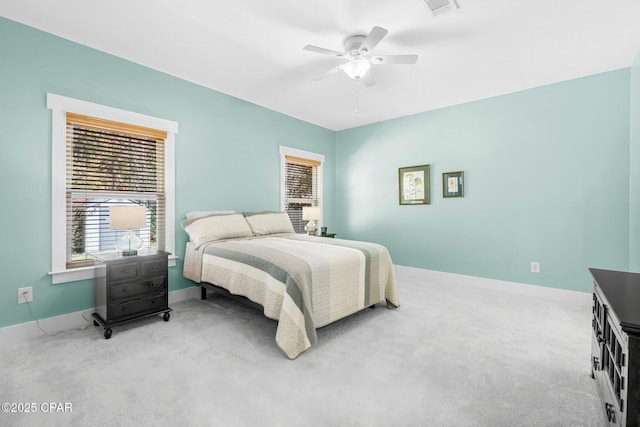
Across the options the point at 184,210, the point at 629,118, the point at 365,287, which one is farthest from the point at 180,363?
the point at 629,118

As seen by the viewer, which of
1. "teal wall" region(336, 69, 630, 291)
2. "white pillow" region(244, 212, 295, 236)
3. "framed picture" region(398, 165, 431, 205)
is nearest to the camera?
"teal wall" region(336, 69, 630, 291)

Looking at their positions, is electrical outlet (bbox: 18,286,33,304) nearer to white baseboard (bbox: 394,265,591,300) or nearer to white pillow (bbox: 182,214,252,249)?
white pillow (bbox: 182,214,252,249)

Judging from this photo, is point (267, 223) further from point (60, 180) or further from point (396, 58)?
point (396, 58)

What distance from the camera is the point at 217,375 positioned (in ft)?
6.31

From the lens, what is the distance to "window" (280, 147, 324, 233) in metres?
4.83

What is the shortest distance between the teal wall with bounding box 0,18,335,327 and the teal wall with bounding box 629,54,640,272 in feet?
14.6

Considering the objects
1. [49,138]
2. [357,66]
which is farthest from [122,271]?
[357,66]

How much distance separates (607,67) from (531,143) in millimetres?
972

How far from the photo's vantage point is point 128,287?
2.62 m

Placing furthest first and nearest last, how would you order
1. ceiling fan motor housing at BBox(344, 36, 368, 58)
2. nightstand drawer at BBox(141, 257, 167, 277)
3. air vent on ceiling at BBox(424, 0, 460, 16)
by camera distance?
nightstand drawer at BBox(141, 257, 167, 277) → ceiling fan motor housing at BBox(344, 36, 368, 58) → air vent on ceiling at BBox(424, 0, 460, 16)

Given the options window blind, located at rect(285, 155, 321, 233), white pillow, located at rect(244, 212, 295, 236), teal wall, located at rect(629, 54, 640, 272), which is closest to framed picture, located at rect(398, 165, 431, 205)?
window blind, located at rect(285, 155, 321, 233)

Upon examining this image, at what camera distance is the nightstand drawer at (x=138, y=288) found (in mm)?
2549

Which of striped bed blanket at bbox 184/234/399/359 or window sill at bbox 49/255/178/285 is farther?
window sill at bbox 49/255/178/285

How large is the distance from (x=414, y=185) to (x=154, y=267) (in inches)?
148
